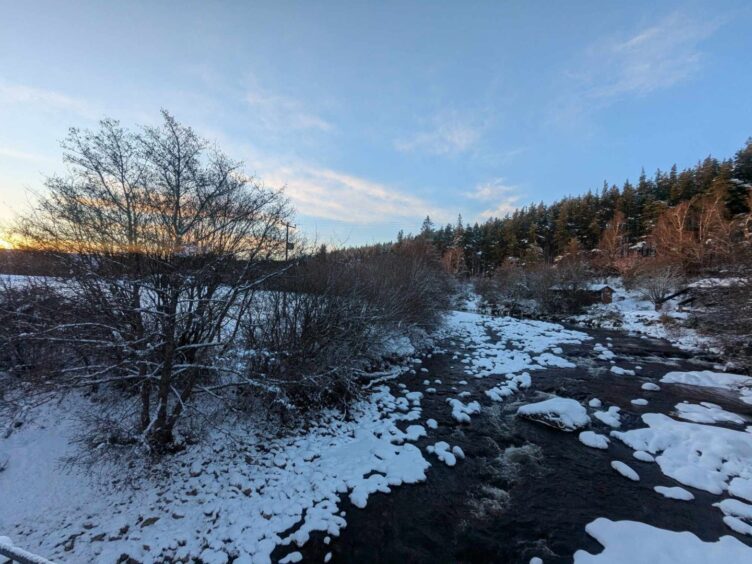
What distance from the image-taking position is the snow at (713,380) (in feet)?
36.2

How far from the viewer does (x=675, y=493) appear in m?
5.73

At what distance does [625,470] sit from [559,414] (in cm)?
211

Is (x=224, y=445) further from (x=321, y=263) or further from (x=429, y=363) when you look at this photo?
(x=429, y=363)

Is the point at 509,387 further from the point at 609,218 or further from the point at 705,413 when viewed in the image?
the point at 609,218

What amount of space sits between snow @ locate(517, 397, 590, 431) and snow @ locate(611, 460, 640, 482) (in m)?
1.47

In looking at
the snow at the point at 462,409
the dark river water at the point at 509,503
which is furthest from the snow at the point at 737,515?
the snow at the point at 462,409

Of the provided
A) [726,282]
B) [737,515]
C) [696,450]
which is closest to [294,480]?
[737,515]

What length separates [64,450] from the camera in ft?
20.1

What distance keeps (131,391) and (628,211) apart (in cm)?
6522

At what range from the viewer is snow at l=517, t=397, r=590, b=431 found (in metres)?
8.30

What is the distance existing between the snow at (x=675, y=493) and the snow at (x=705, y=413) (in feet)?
13.0

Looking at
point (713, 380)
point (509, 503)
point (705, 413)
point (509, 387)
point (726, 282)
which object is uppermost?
point (726, 282)

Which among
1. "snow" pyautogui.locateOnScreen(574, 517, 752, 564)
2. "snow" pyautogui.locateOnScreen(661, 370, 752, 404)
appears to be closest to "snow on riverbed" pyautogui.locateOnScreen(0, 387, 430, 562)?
"snow" pyautogui.locateOnScreen(574, 517, 752, 564)

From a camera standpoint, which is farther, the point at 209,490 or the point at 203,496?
the point at 209,490
